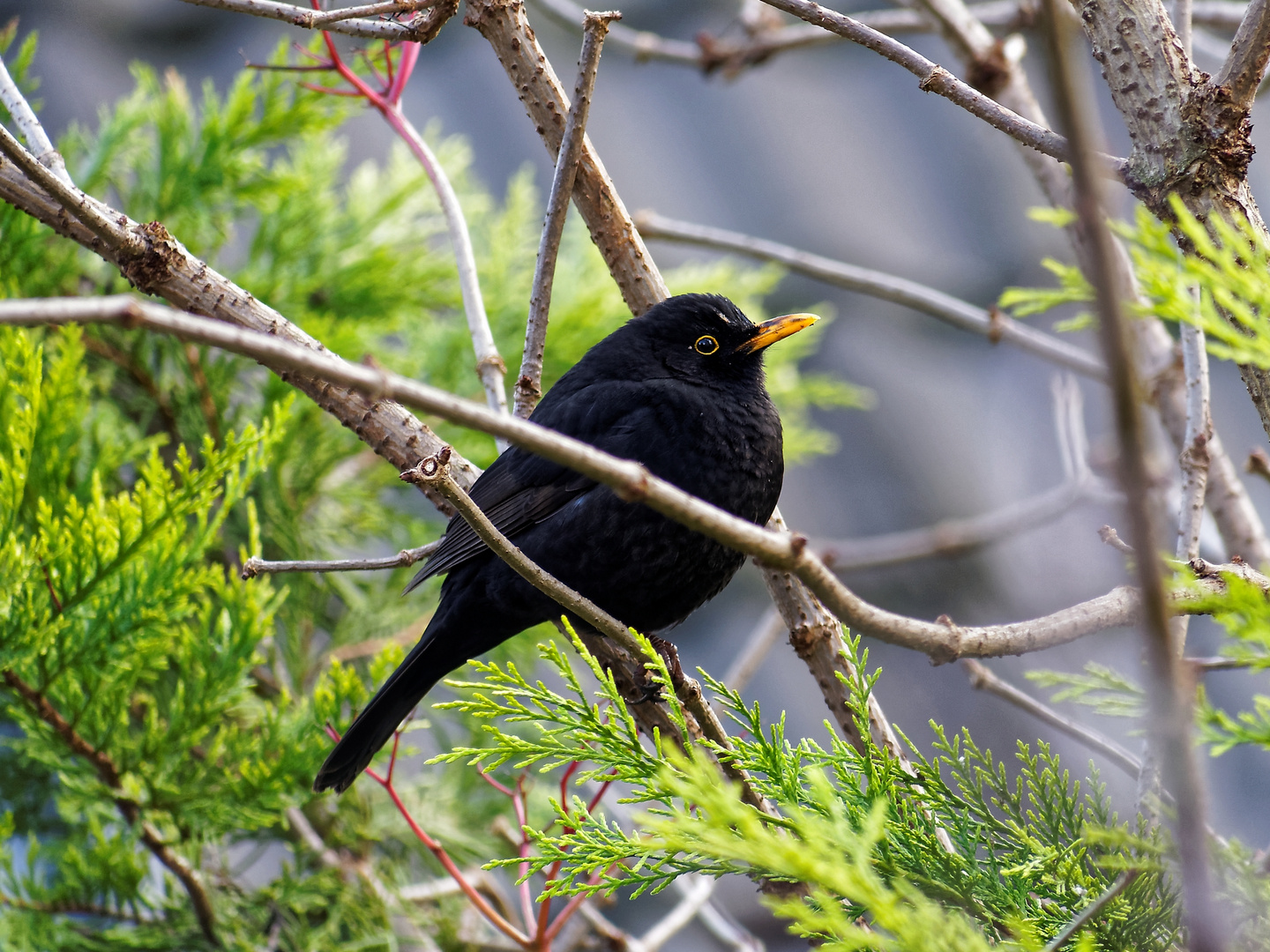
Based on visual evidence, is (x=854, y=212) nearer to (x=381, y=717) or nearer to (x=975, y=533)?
(x=975, y=533)

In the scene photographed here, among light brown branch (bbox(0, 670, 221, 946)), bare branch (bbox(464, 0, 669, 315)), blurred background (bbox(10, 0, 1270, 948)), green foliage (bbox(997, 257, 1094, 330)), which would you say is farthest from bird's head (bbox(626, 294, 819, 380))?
blurred background (bbox(10, 0, 1270, 948))

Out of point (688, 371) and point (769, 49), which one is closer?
point (688, 371)

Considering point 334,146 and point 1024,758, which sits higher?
point 334,146

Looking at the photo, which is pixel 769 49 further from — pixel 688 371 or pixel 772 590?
pixel 772 590

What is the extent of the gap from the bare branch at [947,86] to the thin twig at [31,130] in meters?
1.23

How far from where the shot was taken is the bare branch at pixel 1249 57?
129 cm

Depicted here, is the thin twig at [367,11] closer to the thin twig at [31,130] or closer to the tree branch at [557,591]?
the thin twig at [31,130]

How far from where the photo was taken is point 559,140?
2082 mm

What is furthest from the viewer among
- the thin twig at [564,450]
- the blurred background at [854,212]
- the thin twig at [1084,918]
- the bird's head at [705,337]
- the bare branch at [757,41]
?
the blurred background at [854,212]

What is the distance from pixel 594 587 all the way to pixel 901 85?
14.8 ft

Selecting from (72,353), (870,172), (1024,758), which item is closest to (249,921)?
(72,353)

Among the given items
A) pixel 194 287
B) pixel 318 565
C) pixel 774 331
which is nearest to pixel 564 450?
pixel 318 565

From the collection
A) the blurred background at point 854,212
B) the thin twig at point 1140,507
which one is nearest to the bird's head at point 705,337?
the thin twig at point 1140,507

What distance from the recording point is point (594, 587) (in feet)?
7.61
